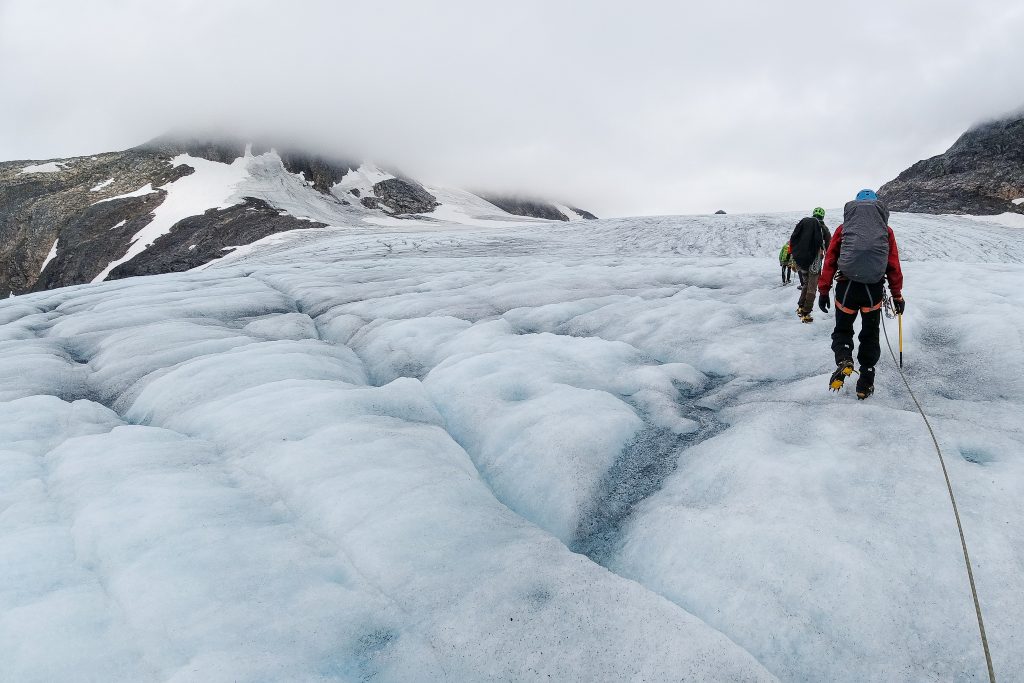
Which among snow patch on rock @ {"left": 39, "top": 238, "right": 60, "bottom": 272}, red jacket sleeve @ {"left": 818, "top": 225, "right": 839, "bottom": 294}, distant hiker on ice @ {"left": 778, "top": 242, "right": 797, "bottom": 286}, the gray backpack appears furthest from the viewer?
snow patch on rock @ {"left": 39, "top": 238, "right": 60, "bottom": 272}

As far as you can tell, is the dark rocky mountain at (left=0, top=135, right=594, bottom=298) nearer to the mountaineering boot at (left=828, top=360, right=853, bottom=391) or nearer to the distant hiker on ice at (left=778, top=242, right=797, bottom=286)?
the distant hiker on ice at (left=778, top=242, right=797, bottom=286)

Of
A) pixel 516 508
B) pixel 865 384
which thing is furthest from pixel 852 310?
pixel 516 508

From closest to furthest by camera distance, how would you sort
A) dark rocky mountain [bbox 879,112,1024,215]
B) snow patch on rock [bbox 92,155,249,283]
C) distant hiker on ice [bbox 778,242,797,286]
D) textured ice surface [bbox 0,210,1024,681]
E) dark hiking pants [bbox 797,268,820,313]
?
textured ice surface [bbox 0,210,1024,681]
dark hiking pants [bbox 797,268,820,313]
distant hiker on ice [bbox 778,242,797,286]
snow patch on rock [bbox 92,155,249,283]
dark rocky mountain [bbox 879,112,1024,215]

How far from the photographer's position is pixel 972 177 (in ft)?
239

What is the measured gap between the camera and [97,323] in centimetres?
1088

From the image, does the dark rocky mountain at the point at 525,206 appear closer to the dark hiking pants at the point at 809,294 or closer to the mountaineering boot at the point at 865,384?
the dark hiking pants at the point at 809,294

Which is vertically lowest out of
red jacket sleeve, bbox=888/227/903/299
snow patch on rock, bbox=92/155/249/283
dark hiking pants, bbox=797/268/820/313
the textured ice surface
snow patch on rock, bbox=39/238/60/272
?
the textured ice surface

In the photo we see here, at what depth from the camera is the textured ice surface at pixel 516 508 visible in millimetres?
3340

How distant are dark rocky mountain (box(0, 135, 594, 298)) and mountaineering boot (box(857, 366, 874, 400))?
149 ft

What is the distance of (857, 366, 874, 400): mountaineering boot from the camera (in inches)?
244

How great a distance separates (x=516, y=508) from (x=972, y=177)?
95.0 metres

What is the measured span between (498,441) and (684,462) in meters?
→ 1.94

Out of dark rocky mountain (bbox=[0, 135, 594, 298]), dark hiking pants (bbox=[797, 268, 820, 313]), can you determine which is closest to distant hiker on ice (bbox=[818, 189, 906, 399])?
dark hiking pants (bbox=[797, 268, 820, 313])

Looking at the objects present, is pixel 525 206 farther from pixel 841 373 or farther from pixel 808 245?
pixel 841 373
